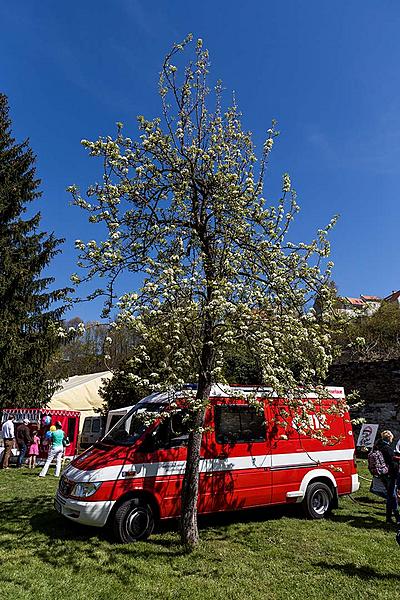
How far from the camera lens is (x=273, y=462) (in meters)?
8.80

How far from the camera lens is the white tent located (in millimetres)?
29625

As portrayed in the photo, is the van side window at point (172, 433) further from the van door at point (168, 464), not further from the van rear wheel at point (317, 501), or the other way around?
the van rear wheel at point (317, 501)

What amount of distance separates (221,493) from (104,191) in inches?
230

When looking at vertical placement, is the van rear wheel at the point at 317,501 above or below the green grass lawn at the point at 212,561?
above

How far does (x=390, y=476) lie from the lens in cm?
945

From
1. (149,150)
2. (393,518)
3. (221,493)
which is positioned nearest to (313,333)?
(221,493)

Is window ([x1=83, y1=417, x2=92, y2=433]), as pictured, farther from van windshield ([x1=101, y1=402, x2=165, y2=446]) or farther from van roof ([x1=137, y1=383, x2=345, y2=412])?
van roof ([x1=137, y1=383, x2=345, y2=412])

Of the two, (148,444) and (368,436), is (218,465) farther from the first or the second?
(368,436)

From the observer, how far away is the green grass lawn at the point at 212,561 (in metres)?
5.52

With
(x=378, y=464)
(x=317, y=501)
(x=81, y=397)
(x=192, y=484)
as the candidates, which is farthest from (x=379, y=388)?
(x=81, y=397)

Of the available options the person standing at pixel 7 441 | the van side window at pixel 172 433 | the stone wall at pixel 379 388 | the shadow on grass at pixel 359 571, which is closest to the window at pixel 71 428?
the person standing at pixel 7 441

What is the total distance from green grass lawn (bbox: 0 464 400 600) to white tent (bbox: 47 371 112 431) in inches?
836

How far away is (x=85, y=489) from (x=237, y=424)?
3053 millimetres

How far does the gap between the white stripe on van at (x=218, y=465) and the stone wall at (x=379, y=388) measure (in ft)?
27.8
